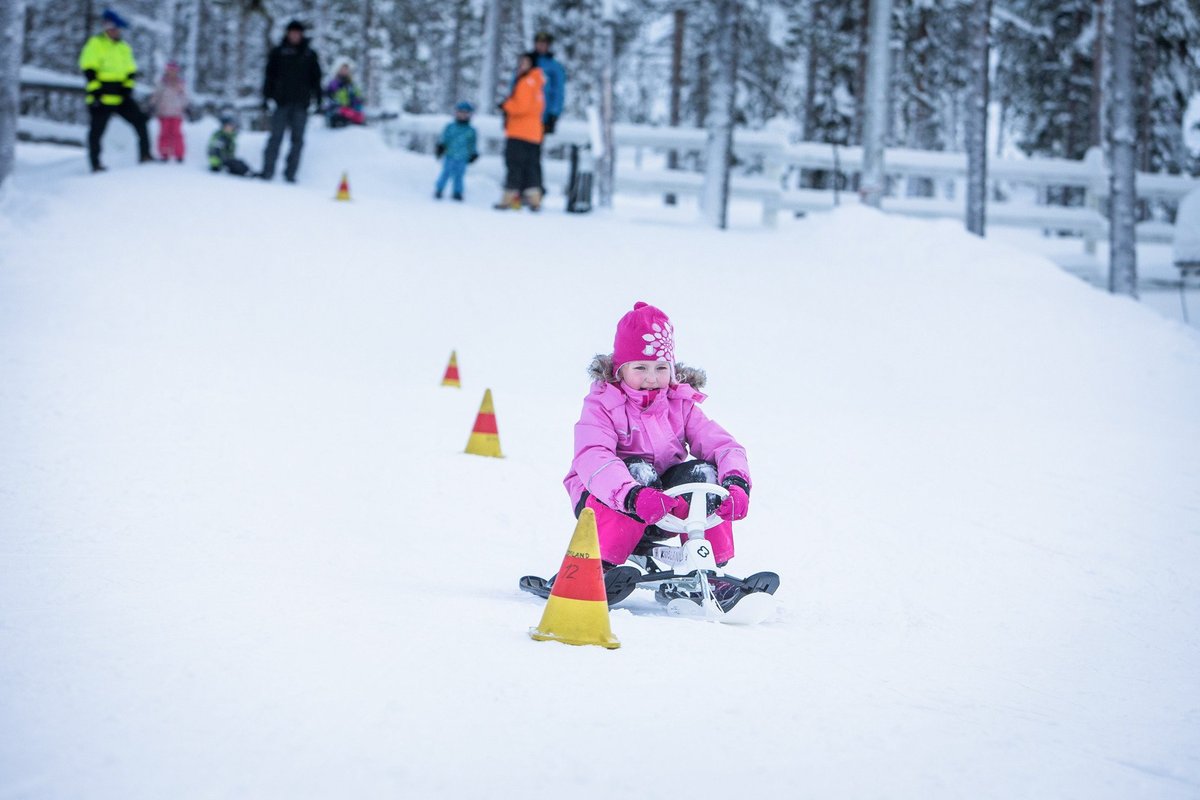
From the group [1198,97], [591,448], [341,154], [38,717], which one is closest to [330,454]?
[591,448]

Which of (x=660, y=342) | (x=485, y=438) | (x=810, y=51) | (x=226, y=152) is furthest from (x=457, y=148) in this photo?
(x=810, y=51)

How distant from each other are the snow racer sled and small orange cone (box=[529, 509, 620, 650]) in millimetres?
641

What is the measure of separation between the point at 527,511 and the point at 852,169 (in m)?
14.3

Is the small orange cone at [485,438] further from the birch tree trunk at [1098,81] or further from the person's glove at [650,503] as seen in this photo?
the birch tree trunk at [1098,81]

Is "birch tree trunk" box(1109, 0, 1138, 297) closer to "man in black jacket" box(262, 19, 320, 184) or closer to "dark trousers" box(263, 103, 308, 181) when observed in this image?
"man in black jacket" box(262, 19, 320, 184)

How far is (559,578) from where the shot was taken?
3.63 metres

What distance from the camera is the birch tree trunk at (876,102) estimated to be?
640 inches

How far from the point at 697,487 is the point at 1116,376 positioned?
9114 millimetres

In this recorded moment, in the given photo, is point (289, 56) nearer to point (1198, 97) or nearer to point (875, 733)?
point (875, 733)

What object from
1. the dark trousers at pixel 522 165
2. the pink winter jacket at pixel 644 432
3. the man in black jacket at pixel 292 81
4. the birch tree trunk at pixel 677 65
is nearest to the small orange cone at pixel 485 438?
the pink winter jacket at pixel 644 432

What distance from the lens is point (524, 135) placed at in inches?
618

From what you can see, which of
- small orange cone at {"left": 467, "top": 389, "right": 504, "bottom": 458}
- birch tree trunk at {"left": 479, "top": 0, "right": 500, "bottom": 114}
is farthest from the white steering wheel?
birch tree trunk at {"left": 479, "top": 0, "right": 500, "bottom": 114}

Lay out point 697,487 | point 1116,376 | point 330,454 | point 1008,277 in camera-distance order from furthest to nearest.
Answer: point 1008,277
point 1116,376
point 330,454
point 697,487

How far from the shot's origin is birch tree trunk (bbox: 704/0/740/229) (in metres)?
16.9
